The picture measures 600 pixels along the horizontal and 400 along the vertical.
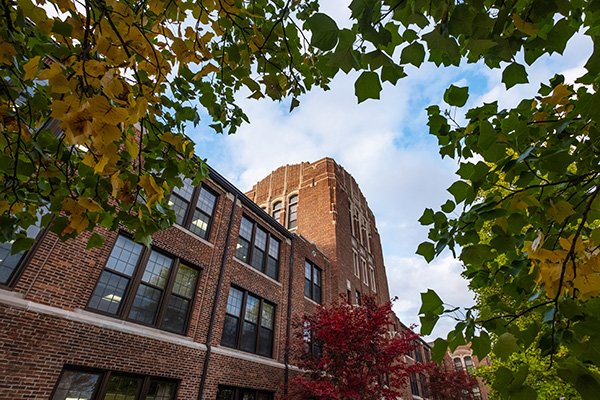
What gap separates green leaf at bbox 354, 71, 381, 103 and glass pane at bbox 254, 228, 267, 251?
12.9m

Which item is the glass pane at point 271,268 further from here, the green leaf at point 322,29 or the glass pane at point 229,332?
the green leaf at point 322,29

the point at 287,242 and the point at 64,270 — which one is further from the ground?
the point at 287,242

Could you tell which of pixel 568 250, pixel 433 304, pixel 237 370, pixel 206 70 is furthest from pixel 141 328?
pixel 568 250

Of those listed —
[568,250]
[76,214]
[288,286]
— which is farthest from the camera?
[288,286]

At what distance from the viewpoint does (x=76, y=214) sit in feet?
7.89

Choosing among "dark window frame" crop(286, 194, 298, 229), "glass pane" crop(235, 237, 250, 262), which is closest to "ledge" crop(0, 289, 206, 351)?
"glass pane" crop(235, 237, 250, 262)

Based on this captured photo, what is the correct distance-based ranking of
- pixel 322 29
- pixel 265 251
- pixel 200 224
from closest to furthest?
pixel 322 29 < pixel 200 224 < pixel 265 251

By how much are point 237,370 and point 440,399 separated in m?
25.5

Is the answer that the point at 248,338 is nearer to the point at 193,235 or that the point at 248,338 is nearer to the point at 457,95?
the point at 193,235

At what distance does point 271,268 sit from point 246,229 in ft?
7.25

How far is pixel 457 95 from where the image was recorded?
203cm

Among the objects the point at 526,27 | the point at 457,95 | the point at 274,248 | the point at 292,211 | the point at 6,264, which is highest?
the point at 292,211

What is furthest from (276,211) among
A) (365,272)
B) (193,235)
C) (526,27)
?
(526,27)

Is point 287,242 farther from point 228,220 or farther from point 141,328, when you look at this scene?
point 141,328
